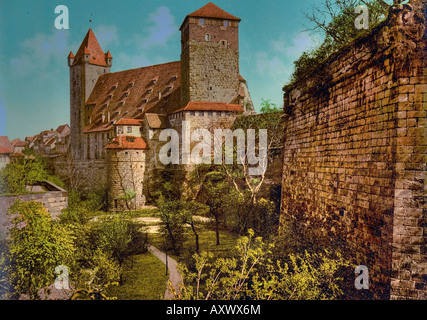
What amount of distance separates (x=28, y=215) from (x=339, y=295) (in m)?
6.31

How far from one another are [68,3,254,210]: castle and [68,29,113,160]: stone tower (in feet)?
6.52

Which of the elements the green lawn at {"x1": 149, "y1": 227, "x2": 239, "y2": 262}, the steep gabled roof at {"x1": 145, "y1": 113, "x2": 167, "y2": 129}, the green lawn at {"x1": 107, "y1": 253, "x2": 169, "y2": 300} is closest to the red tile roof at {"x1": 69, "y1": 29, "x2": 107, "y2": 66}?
the steep gabled roof at {"x1": 145, "y1": 113, "x2": 167, "y2": 129}

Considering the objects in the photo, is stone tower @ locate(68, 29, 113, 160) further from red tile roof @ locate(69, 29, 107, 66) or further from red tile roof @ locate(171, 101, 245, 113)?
red tile roof @ locate(171, 101, 245, 113)

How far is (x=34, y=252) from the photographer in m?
5.62

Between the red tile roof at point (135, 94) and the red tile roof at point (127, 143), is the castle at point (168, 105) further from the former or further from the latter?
the red tile roof at point (135, 94)

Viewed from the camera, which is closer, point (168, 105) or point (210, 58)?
point (210, 58)

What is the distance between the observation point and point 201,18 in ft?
73.7

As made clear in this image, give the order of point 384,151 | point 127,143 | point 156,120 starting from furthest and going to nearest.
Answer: point 156,120 < point 127,143 < point 384,151

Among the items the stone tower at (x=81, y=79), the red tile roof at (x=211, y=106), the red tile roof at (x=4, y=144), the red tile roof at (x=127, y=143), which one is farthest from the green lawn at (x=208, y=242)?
the stone tower at (x=81, y=79)

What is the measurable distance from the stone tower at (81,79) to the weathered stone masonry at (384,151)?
34.7 m

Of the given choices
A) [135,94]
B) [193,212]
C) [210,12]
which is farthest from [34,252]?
[135,94]

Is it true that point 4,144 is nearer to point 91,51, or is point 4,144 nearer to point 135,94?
point 135,94

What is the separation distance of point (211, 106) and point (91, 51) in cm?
2114
